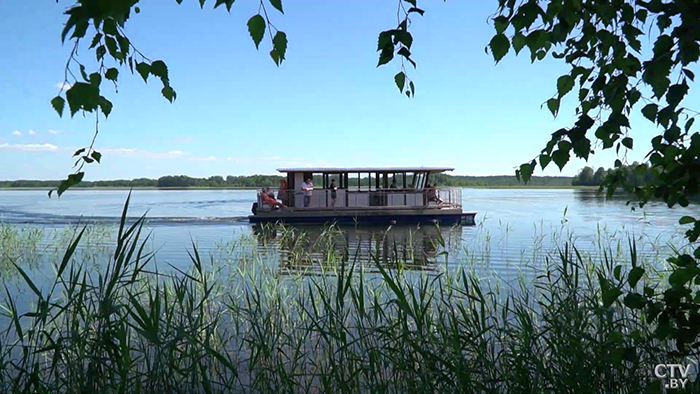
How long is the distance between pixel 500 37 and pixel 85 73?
1.62m

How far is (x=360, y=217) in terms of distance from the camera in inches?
782

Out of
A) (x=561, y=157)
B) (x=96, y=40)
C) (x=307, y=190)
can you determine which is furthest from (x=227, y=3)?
(x=307, y=190)

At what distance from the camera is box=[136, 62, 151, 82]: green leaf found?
2312 millimetres

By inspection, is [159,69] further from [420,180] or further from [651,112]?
[420,180]

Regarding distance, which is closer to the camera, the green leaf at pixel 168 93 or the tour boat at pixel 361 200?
the green leaf at pixel 168 93

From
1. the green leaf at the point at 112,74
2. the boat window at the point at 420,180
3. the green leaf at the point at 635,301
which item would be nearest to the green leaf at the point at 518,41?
the green leaf at the point at 635,301

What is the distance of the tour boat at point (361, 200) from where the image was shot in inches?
784

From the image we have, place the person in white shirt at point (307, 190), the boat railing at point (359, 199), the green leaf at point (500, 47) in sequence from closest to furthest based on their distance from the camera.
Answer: the green leaf at point (500, 47) → the person in white shirt at point (307, 190) → the boat railing at point (359, 199)

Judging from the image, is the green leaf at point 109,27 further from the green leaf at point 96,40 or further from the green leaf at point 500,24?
the green leaf at point 500,24

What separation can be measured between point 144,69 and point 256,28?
32.0 inches

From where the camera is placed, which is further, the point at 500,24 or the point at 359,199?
the point at 359,199

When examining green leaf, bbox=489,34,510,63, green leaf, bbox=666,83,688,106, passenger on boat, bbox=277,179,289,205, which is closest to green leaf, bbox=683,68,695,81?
green leaf, bbox=666,83,688,106

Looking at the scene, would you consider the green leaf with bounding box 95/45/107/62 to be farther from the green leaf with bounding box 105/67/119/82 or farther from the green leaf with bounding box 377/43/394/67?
the green leaf with bounding box 377/43/394/67

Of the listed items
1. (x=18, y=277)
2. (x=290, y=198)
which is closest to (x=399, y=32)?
(x=18, y=277)
